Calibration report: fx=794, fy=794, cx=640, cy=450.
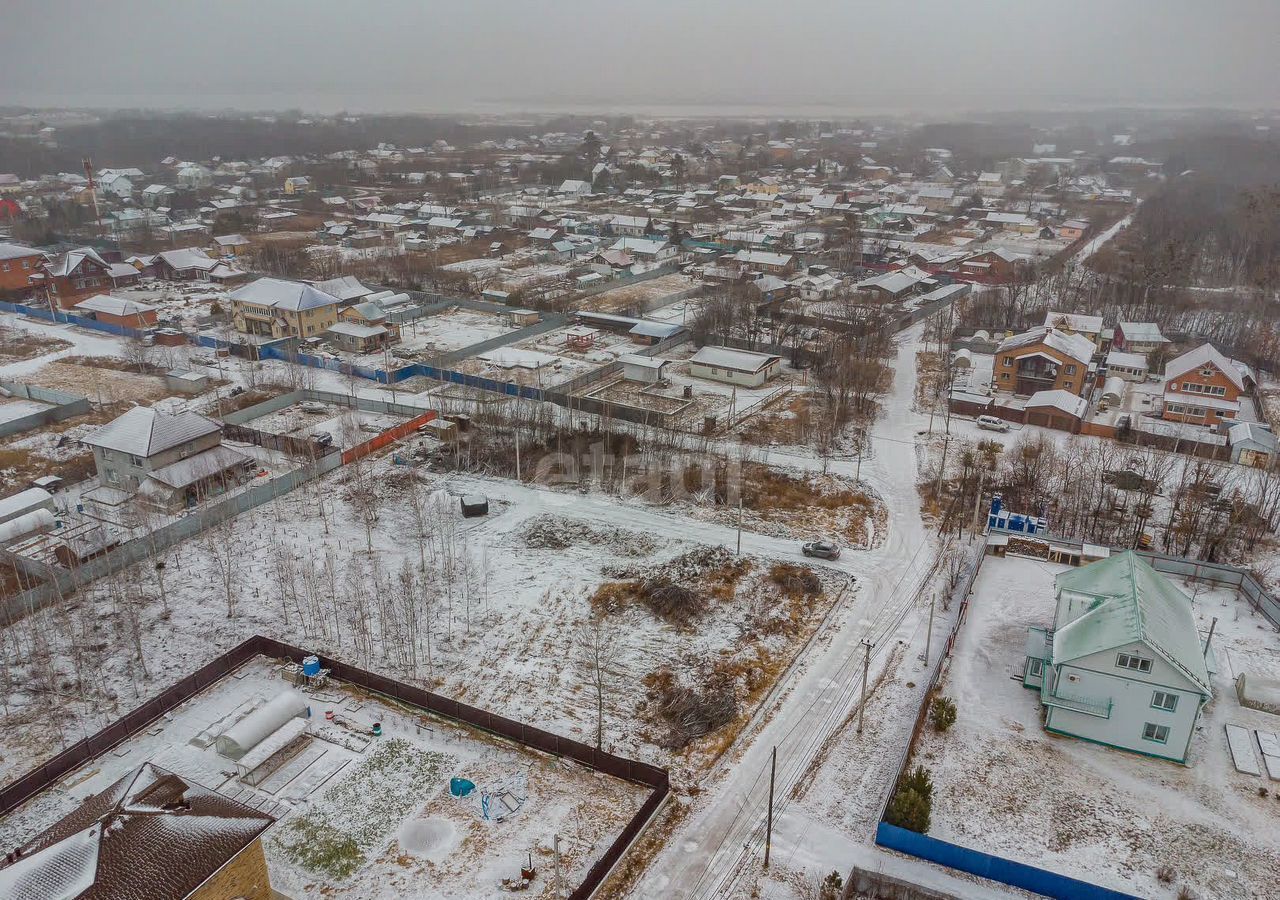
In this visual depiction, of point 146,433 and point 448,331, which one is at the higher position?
point 146,433

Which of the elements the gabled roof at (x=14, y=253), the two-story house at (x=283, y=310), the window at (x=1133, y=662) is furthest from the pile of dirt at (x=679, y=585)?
the gabled roof at (x=14, y=253)

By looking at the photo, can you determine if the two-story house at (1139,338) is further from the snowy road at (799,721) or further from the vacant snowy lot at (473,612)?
the vacant snowy lot at (473,612)

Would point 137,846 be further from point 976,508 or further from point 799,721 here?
point 976,508

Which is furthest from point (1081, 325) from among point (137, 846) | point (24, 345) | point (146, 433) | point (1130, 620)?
point (24, 345)

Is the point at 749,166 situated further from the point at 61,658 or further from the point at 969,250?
the point at 61,658

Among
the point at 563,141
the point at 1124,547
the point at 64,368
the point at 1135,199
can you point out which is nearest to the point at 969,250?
the point at 1135,199

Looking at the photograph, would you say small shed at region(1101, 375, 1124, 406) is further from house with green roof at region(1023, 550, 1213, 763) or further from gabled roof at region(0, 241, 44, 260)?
gabled roof at region(0, 241, 44, 260)
